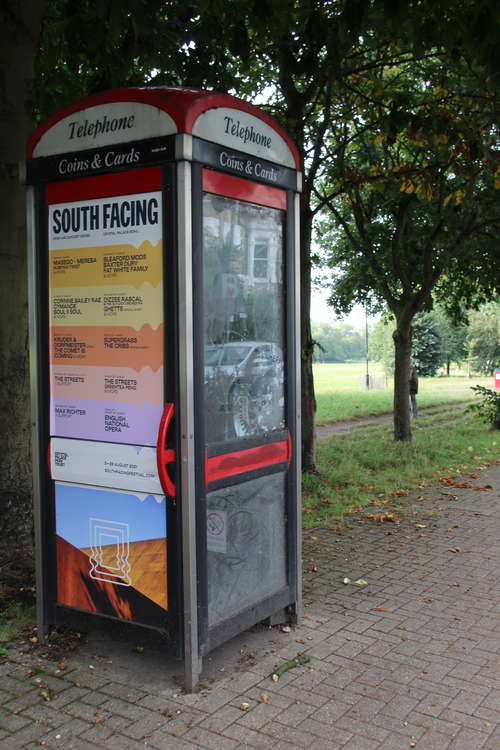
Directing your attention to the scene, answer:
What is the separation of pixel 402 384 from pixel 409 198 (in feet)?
11.3

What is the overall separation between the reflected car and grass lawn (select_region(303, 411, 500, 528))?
325cm

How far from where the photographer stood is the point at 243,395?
4453 mm

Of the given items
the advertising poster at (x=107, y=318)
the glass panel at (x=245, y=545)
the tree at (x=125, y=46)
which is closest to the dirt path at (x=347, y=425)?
the tree at (x=125, y=46)

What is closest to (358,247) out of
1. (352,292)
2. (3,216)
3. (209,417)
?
(352,292)

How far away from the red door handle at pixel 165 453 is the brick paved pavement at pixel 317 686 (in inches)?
38.7

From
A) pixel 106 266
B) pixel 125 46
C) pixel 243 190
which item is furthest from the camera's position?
pixel 125 46

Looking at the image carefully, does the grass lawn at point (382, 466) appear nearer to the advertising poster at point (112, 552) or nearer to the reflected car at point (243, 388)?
the reflected car at point (243, 388)

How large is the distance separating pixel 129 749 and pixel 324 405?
22.2 metres

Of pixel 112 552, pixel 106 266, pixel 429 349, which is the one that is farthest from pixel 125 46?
pixel 429 349

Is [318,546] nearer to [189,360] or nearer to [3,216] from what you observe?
[189,360]

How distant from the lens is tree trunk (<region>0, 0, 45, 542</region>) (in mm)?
5395

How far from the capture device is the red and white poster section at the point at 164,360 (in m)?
3.94

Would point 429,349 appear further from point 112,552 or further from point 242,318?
point 112,552

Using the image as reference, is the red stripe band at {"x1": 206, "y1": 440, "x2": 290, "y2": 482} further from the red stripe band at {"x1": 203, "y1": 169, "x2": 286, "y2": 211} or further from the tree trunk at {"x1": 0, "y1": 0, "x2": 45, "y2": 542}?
the tree trunk at {"x1": 0, "y1": 0, "x2": 45, "y2": 542}
